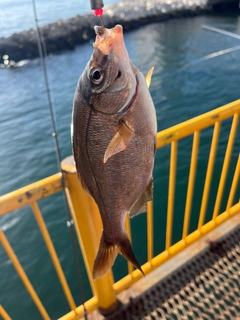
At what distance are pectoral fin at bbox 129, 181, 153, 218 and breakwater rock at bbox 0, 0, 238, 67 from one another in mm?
16167

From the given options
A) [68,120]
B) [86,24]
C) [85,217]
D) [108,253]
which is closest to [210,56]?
[68,120]

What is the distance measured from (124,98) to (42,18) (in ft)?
80.8

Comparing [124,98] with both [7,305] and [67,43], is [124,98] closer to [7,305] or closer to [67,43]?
[7,305]

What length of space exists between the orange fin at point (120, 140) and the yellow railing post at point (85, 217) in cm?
61

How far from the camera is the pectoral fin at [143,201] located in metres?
1.41

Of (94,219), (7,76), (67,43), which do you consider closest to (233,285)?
(94,219)

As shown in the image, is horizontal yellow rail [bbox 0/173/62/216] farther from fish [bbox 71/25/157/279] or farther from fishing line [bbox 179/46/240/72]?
fishing line [bbox 179/46/240/72]

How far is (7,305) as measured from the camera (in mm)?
4082

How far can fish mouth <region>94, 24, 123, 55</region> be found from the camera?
3.39ft

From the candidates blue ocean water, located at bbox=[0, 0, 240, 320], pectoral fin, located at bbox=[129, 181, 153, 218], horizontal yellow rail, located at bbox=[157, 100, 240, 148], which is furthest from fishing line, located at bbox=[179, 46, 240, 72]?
pectoral fin, located at bbox=[129, 181, 153, 218]

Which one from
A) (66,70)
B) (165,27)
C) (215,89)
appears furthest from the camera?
(165,27)

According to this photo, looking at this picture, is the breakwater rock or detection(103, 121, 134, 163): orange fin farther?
the breakwater rock

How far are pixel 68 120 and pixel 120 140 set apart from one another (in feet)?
29.3

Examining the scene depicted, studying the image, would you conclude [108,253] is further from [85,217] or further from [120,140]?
[120,140]
